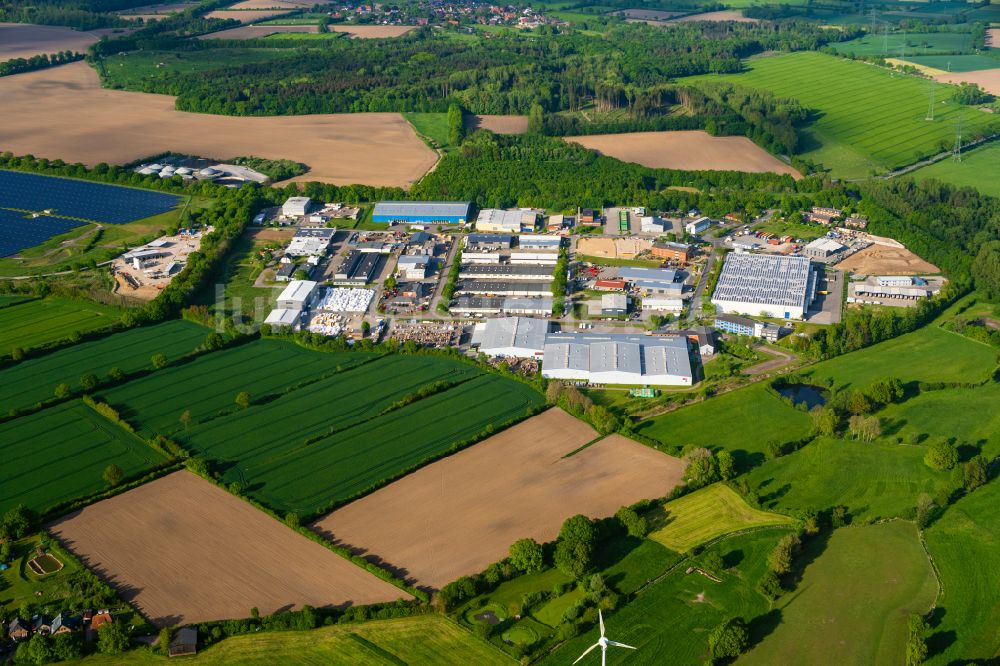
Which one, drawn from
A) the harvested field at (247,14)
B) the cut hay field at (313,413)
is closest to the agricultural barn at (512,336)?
the cut hay field at (313,413)

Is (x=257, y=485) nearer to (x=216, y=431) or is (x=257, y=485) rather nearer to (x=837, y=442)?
(x=216, y=431)

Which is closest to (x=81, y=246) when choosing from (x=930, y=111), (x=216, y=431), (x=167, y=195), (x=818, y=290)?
(x=167, y=195)

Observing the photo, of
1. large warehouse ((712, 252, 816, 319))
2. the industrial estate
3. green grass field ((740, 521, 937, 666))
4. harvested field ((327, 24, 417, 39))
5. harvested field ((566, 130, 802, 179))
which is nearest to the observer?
green grass field ((740, 521, 937, 666))

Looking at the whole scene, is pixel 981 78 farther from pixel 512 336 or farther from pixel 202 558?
pixel 202 558

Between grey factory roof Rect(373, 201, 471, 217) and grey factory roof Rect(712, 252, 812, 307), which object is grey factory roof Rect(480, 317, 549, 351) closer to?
A: grey factory roof Rect(712, 252, 812, 307)

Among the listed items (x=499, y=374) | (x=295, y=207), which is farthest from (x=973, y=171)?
(x=295, y=207)

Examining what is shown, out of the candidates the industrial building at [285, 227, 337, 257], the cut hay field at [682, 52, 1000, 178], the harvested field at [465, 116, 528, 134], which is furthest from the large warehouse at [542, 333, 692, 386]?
the harvested field at [465, 116, 528, 134]

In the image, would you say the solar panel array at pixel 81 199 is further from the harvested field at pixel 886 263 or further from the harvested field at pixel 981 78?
the harvested field at pixel 981 78
